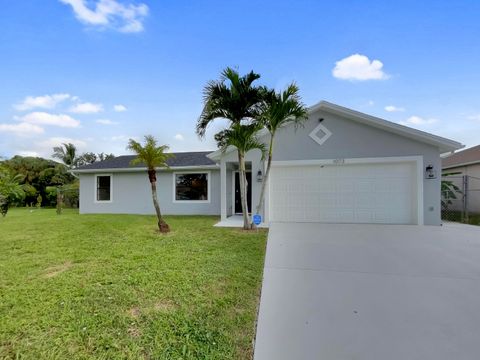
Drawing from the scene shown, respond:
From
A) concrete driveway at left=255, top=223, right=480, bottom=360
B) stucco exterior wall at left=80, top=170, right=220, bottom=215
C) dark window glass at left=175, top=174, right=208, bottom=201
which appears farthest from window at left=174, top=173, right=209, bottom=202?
concrete driveway at left=255, top=223, right=480, bottom=360

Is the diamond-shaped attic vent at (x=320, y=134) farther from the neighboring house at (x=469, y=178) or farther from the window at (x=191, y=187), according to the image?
the neighboring house at (x=469, y=178)

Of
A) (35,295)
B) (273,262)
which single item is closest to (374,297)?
(273,262)

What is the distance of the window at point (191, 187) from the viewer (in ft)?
44.7

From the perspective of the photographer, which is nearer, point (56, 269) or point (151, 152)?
point (56, 269)

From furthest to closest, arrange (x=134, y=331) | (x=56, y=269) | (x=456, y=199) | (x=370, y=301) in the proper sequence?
(x=456, y=199) < (x=56, y=269) < (x=370, y=301) < (x=134, y=331)

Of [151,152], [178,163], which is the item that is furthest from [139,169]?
[151,152]

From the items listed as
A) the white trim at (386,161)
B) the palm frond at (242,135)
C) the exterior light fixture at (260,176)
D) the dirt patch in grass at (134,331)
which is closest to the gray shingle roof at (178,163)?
the exterior light fixture at (260,176)

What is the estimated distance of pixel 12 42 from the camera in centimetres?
934

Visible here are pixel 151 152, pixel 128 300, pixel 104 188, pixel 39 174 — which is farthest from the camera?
pixel 39 174

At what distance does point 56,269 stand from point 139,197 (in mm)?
9920

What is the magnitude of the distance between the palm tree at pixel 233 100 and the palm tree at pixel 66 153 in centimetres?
2834

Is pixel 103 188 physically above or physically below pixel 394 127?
below

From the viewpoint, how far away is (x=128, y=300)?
11.5 ft

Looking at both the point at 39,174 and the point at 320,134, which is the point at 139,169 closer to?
the point at 320,134
